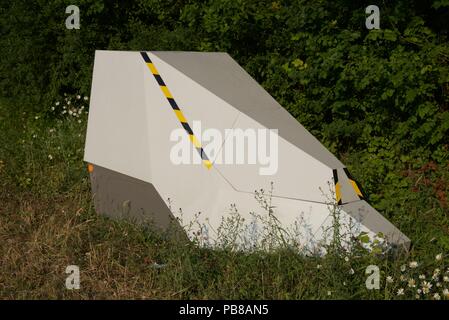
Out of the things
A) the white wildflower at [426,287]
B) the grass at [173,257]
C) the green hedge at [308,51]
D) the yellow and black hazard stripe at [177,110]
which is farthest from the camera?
the green hedge at [308,51]

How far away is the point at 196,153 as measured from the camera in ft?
16.7

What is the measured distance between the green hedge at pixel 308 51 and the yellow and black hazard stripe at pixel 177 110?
5.95 ft

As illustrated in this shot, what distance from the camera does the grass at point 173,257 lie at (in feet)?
13.5

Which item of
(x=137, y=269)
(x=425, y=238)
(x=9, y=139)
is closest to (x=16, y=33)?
(x=9, y=139)

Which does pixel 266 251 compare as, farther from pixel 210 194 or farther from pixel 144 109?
pixel 144 109

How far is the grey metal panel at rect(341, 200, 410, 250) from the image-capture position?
14.8ft

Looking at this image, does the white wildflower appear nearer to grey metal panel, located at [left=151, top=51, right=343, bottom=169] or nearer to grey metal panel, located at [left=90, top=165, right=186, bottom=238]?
grey metal panel, located at [left=151, top=51, right=343, bottom=169]

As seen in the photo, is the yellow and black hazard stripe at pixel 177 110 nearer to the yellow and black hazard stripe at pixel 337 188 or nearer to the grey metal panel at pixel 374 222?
the yellow and black hazard stripe at pixel 337 188

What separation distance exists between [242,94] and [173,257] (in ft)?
5.06

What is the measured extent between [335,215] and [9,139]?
15.1ft

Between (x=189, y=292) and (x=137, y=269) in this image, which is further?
(x=137, y=269)

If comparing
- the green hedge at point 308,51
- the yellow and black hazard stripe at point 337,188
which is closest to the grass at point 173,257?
the yellow and black hazard stripe at point 337,188
